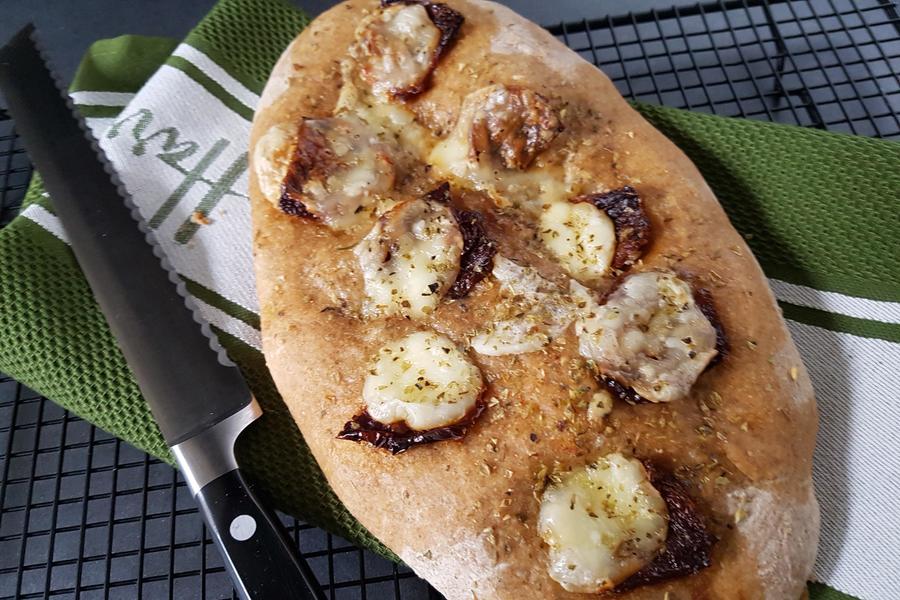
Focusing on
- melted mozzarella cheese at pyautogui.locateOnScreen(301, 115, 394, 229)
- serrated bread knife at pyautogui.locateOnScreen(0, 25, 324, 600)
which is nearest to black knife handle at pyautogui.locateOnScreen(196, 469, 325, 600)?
serrated bread knife at pyautogui.locateOnScreen(0, 25, 324, 600)

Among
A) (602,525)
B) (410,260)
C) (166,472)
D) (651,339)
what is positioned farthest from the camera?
(166,472)

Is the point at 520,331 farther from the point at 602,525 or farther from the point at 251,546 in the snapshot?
the point at 251,546

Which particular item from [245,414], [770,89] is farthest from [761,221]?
[245,414]

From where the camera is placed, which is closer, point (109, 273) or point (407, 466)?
point (407, 466)

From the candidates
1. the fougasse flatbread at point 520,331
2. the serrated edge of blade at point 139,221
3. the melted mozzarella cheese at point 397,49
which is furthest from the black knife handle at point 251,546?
the melted mozzarella cheese at point 397,49

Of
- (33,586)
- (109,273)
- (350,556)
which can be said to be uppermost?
(109,273)

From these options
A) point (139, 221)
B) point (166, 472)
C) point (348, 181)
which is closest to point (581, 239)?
point (348, 181)

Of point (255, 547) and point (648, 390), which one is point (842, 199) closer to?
point (648, 390)
